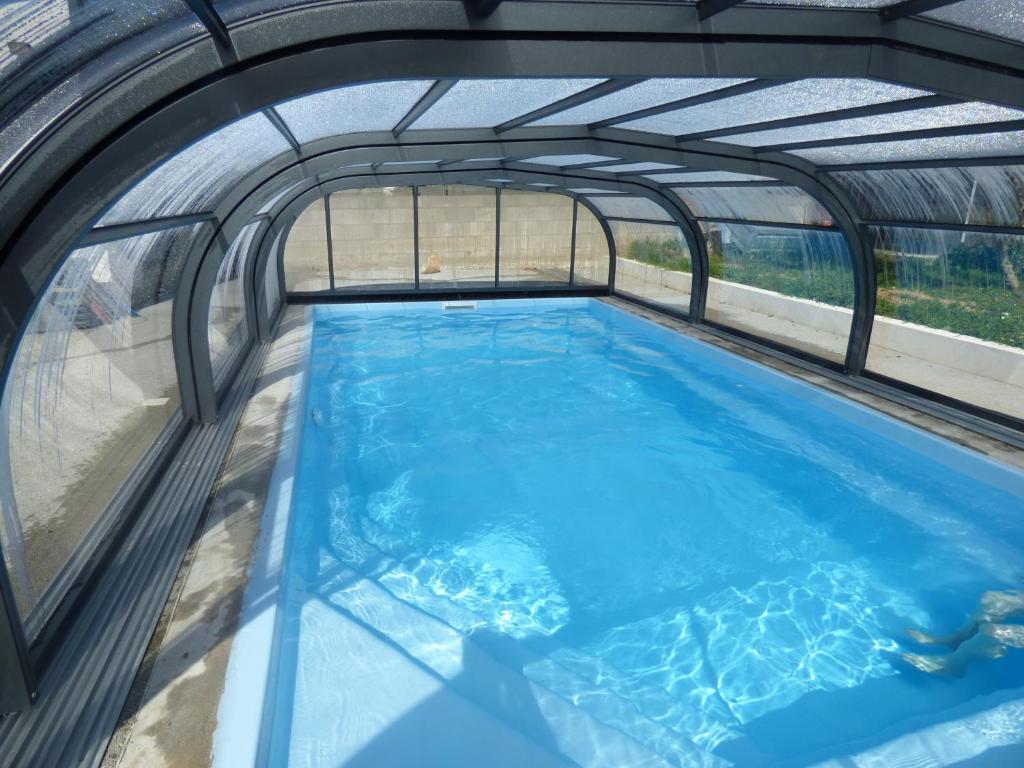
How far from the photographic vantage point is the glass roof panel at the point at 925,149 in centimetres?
518

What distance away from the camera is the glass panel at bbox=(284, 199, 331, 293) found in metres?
14.5

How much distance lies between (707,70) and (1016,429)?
238 inches

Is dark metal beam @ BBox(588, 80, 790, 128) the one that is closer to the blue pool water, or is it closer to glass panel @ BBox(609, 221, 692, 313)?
the blue pool water

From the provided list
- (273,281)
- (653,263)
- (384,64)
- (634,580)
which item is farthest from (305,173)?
(653,263)

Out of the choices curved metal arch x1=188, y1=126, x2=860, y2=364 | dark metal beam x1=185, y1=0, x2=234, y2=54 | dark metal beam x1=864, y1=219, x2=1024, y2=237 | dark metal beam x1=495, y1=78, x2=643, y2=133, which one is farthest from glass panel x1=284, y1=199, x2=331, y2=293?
dark metal beam x1=185, y1=0, x2=234, y2=54

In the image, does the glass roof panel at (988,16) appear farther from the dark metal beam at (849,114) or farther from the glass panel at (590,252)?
the glass panel at (590,252)

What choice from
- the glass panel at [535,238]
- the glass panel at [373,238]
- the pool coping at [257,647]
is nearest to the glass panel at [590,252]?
the glass panel at [535,238]

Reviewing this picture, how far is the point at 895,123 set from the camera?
16.4ft

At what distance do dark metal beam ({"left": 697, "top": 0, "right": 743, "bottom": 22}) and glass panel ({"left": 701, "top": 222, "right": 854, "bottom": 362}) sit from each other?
7487mm

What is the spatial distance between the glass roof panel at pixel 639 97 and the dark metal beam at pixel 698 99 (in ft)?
0.14

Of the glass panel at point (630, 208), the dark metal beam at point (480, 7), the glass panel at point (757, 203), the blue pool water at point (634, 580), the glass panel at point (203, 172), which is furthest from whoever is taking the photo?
the glass panel at point (630, 208)

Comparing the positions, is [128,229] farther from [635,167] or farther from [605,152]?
[635,167]

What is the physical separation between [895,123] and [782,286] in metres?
7.51

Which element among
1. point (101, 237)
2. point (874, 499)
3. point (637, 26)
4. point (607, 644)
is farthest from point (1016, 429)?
point (101, 237)
